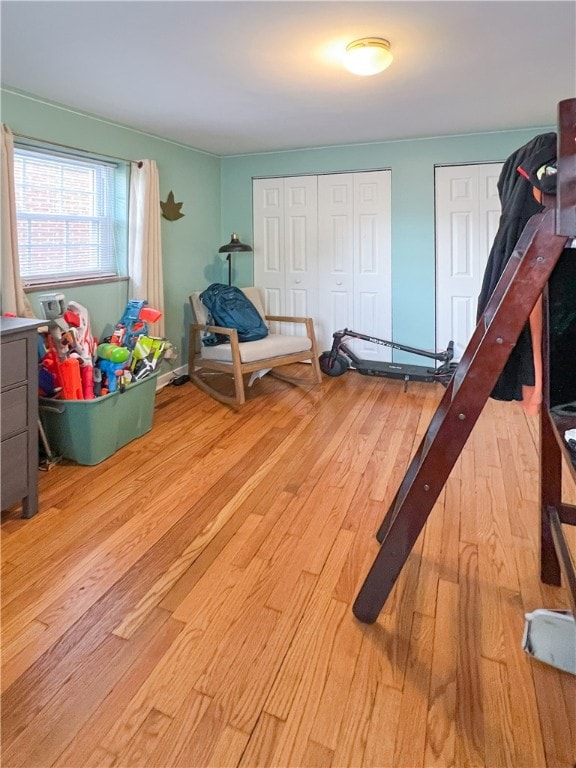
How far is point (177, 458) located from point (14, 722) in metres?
1.63

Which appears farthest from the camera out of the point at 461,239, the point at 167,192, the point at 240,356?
the point at 461,239

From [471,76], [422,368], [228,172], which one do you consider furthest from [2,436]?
[228,172]

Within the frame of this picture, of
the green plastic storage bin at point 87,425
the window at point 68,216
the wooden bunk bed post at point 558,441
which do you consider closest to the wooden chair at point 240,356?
the window at point 68,216

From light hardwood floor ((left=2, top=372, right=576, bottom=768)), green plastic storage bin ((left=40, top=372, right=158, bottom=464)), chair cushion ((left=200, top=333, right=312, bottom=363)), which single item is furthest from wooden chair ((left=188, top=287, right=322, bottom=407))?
light hardwood floor ((left=2, top=372, right=576, bottom=768))

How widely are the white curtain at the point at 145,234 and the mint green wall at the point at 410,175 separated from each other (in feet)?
4.52

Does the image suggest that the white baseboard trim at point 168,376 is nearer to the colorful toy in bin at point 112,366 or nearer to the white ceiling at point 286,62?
the colorful toy in bin at point 112,366

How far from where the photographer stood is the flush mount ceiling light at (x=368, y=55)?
2.14 metres

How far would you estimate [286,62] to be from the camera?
2377mm

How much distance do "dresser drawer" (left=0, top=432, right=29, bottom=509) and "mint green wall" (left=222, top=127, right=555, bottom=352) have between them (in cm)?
338

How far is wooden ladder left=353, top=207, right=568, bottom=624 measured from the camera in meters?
1.13

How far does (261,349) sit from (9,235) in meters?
1.82

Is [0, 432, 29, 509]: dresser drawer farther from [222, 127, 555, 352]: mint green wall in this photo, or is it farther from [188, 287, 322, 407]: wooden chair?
[222, 127, 555, 352]: mint green wall

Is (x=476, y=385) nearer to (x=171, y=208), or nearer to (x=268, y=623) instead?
(x=268, y=623)

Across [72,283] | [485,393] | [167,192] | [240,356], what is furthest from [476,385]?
[167,192]
